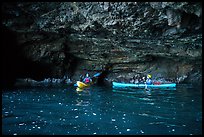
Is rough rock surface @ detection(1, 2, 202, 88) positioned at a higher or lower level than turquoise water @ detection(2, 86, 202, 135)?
higher

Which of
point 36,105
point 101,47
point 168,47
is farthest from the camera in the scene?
point 101,47

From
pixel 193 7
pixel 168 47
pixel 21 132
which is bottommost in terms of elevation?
pixel 21 132

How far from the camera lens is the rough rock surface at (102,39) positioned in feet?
56.7

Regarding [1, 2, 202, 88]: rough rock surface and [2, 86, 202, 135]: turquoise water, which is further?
[1, 2, 202, 88]: rough rock surface

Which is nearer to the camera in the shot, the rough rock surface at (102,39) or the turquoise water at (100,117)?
the turquoise water at (100,117)

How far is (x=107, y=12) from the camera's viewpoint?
1791 centimetres

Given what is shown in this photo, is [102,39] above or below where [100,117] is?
above

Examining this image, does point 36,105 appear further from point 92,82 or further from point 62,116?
point 92,82

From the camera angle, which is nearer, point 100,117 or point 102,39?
point 100,117

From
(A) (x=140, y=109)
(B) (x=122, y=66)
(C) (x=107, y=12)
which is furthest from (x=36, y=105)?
(B) (x=122, y=66)

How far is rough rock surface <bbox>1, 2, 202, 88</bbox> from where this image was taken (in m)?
17.3

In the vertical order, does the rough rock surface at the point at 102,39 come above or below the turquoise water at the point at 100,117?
above

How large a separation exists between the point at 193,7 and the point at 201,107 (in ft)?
22.2

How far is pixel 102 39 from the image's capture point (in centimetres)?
2408
